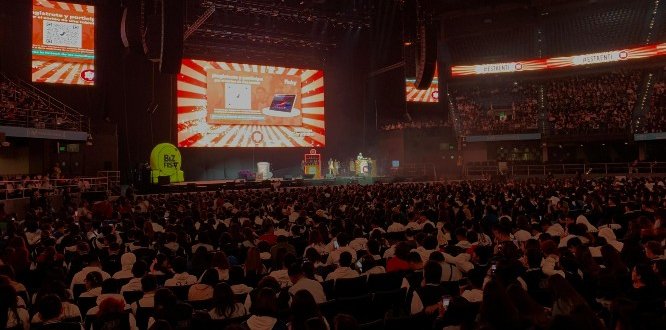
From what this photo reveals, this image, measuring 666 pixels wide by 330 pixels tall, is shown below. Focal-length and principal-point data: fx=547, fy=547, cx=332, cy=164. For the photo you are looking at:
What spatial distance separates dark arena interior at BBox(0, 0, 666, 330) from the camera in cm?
582

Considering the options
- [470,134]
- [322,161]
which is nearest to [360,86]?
[322,161]

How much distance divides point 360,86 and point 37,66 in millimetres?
19639

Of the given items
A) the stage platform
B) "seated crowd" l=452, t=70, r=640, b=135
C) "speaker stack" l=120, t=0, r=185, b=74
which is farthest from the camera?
"seated crowd" l=452, t=70, r=640, b=135

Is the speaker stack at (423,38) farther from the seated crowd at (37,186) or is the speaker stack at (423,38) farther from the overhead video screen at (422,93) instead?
the overhead video screen at (422,93)

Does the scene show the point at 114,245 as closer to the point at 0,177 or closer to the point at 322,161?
the point at 0,177

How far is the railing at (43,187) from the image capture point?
700 inches

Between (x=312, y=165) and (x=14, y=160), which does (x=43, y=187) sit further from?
(x=312, y=165)

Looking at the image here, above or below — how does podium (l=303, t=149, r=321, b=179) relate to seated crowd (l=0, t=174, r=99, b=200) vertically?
above

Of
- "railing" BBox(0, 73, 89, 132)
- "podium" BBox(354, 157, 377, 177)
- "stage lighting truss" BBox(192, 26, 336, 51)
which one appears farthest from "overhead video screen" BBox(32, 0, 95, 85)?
"podium" BBox(354, 157, 377, 177)

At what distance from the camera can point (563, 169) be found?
31391 mm

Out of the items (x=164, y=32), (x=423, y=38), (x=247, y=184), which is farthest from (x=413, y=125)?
(x=164, y=32)

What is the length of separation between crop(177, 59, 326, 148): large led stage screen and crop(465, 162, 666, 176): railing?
10148 mm

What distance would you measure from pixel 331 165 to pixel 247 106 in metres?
6.62

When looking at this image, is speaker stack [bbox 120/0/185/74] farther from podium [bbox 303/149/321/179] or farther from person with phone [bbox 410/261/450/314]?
podium [bbox 303/149/321/179]
